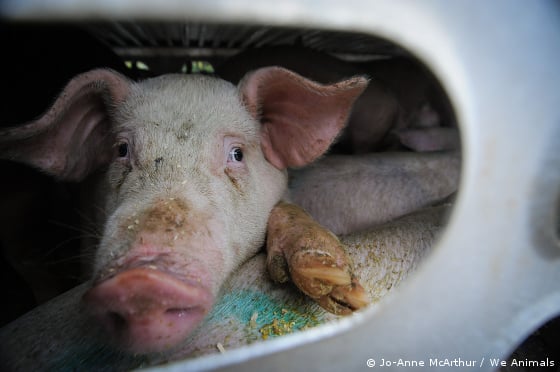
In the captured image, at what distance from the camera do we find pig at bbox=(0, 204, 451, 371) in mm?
1185

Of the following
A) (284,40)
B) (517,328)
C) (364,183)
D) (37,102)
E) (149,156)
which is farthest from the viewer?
(284,40)

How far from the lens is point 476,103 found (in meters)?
0.79

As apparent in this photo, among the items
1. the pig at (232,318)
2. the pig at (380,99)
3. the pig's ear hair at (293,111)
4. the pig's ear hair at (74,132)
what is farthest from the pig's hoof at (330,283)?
the pig at (380,99)

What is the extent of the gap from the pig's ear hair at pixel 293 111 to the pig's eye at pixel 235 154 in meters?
0.22

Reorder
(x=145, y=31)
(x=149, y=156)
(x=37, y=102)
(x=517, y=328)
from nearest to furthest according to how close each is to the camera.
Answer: (x=517, y=328), (x=149, y=156), (x=37, y=102), (x=145, y=31)

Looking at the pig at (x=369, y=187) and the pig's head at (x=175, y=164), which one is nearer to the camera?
the pig's head at (x=175, y=164)

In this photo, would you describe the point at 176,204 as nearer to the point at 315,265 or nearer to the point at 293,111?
the point at 315,265

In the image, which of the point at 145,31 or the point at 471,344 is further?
the point at 145,31

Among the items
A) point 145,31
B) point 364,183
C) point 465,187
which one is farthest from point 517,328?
point 145,31

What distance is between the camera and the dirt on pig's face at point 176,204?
95 centimetres

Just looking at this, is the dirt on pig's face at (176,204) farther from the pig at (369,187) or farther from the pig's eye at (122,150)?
the pig at (369,187)

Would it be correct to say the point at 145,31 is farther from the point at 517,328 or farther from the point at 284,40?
the point at 517,328

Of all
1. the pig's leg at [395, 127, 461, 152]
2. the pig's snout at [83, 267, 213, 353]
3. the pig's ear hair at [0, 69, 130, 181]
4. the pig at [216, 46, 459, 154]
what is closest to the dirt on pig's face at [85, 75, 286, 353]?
the pig's snout at [83, 267, 213, 353]

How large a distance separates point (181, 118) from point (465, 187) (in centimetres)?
102
